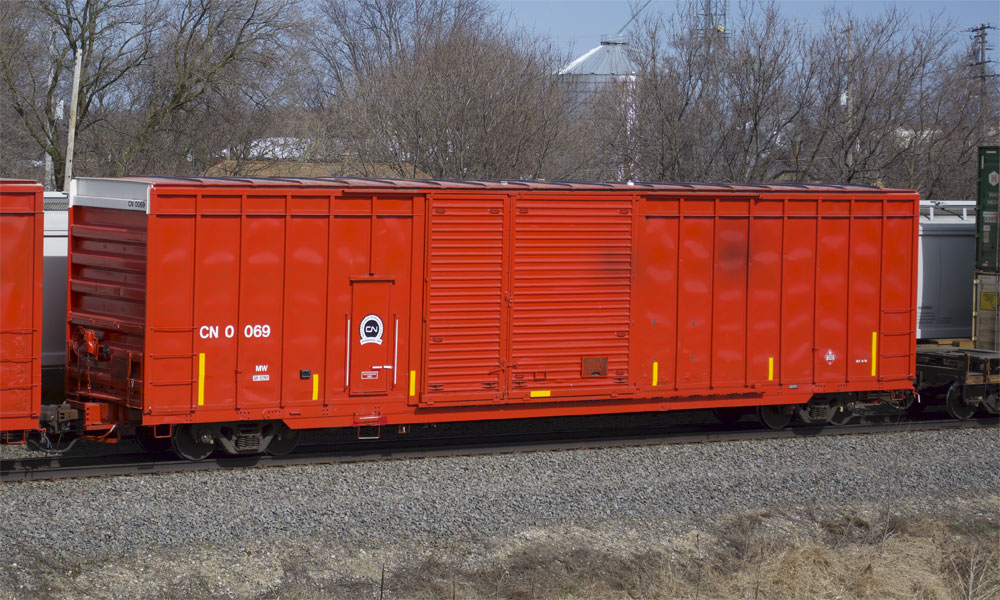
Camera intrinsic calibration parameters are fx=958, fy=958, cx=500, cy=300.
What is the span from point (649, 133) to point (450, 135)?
5.55 metres

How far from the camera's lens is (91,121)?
96.6 ft

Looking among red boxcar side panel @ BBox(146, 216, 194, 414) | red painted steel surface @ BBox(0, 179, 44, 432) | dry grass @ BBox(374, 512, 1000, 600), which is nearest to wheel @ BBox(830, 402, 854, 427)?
dry grass @ BBox(374, 512, 1000, 600)

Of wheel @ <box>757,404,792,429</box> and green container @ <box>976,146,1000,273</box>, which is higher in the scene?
green container @ <box>976,146,1000,273</box>

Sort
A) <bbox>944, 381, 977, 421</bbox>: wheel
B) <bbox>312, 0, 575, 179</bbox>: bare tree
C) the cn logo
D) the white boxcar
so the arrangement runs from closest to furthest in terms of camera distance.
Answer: the cn logo
<bbox>944, 381, 977, 421</bbox>: wheel
the white boxcar
<bbox>312, 0, 575, 179</bbox>: bare tree

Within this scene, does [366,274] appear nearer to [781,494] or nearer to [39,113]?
[781,494]

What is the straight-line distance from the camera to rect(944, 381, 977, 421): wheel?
1429cm


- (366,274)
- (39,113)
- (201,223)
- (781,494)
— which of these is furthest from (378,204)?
(39,113)

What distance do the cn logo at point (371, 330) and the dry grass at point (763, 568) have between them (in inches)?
137

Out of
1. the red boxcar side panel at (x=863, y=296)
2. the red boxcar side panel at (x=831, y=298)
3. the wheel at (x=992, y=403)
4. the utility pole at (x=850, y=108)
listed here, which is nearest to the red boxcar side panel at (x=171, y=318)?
the red boxcar side panel at (x=831, y=298)

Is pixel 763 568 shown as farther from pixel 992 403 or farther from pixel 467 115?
pixel 467 115

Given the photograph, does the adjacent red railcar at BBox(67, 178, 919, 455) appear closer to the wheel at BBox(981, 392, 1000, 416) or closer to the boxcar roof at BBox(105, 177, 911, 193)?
the boxcar roof at BBox(105, 177, 911, 193)

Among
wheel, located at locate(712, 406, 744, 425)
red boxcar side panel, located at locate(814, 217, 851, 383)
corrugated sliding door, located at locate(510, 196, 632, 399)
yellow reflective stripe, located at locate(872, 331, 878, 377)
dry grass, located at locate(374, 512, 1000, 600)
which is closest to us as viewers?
dry grass, located at locate(374, 512, 1000, 600)

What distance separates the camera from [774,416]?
13.4m

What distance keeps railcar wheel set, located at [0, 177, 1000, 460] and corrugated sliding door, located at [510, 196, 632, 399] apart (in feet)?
0.08
